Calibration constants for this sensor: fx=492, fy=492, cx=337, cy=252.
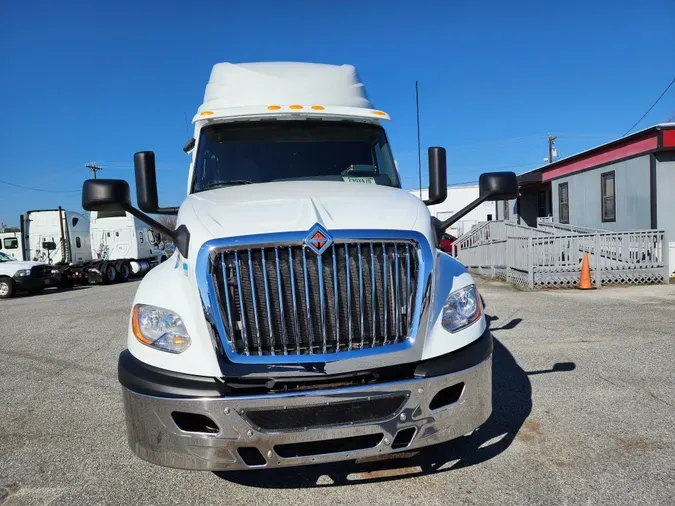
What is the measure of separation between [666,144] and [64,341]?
45.1 feet

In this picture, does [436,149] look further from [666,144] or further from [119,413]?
[666,144]

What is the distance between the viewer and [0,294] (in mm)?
17094

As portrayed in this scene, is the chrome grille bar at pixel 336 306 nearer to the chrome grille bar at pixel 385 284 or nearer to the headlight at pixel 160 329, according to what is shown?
the chrome grille bar at pixel 385 284

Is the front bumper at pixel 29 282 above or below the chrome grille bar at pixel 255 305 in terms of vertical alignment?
below

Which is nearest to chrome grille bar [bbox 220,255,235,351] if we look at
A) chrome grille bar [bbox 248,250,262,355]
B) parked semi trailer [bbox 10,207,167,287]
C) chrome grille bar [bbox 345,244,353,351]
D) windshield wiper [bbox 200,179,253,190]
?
chrome grille bar [bbox 248,250,262,355]

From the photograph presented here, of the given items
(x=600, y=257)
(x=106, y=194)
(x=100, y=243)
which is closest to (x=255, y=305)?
(x=106, y=194)

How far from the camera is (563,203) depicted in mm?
18703

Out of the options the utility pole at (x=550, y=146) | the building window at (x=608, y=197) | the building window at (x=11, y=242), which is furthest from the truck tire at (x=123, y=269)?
the utility pole at (x=550, y=146)

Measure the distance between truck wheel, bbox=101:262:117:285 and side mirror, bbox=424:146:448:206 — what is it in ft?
64.9

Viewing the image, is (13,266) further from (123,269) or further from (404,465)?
(404,465)

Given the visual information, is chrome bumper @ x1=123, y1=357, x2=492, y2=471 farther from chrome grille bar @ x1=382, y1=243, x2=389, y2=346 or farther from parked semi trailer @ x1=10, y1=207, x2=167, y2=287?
parked semi trailer @ x1=10, y1=207, x2=167, y2=287

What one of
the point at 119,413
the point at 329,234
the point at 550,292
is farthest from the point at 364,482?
the point at 550,292

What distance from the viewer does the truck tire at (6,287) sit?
667 inches

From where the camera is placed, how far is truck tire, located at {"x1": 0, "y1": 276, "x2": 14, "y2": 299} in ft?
55.6
